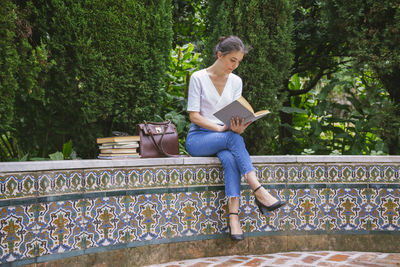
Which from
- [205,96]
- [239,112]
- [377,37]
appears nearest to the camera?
[239,112]

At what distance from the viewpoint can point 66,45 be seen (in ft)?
13.6

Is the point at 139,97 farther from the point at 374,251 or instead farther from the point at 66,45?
the point at 374,251

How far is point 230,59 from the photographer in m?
4.07

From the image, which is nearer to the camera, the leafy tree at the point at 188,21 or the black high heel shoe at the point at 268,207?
the black high heel shoe at the point at 268,207

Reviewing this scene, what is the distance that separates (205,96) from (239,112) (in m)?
0.54

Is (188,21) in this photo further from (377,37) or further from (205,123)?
(205,123)

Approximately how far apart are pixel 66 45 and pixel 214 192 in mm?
1917

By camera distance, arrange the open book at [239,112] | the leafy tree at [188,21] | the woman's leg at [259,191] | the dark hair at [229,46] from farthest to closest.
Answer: the leafy tree at [188,21], the dark hair at [229,46], the woman's leg at [259,191], the open book at [239,112]

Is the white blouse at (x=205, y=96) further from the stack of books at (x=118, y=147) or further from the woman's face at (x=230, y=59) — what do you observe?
the stack of books at (x=118, y=147)

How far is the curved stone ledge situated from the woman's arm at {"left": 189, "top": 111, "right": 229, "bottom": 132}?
280 millimetres

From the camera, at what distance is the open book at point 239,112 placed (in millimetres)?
3629

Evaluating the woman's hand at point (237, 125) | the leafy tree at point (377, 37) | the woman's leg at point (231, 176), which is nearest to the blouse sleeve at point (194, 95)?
the woman's hand at point (237, 125)

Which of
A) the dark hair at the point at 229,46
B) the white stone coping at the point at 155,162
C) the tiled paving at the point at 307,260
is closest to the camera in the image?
the white stone coping at the point at 155,162

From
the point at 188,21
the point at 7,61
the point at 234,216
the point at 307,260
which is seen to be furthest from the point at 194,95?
the point at 188,21
